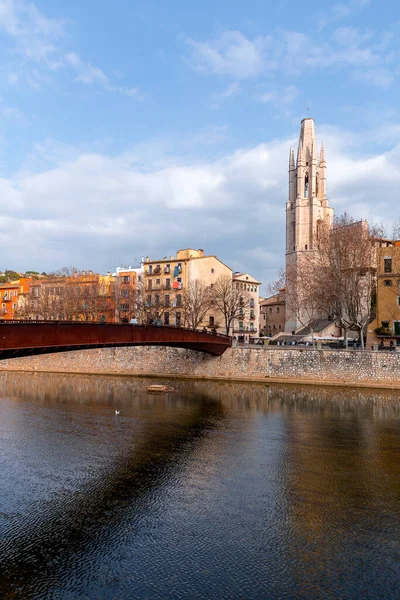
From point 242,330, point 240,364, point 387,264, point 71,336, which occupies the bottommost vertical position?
point 240,364

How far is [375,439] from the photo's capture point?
2505cm

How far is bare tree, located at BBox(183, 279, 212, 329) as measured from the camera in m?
63.0

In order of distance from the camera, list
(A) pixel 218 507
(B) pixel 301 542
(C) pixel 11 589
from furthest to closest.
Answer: (A) pixel 218 507 < (B) pixel 301 542 < (C) pixel 11 589

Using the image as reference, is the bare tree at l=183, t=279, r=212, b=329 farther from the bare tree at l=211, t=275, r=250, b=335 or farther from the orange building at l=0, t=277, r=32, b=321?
the orange building at l=0, t=277, r=32, b=321

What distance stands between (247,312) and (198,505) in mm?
60668

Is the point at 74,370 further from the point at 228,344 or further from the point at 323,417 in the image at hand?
the point at 323,417

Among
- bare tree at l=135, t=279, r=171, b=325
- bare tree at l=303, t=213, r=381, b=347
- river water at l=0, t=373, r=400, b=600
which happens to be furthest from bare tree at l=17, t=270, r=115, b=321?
river water at l=0, t=373, r=400, b=600

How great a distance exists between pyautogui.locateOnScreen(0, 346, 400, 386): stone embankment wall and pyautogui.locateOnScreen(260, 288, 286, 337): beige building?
4091 centimetres

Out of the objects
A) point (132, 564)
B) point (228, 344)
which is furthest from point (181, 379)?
point (132, 564)

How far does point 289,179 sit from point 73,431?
70.7 metres

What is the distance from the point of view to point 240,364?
1871 inches

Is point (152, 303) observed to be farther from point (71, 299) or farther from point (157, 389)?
point (157, 389)

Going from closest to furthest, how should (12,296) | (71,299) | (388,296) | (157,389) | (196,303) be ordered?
(157,389) < (388,296) < (196,303) < (71,299) < (12,296)

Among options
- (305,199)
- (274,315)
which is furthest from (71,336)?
(274,315)
